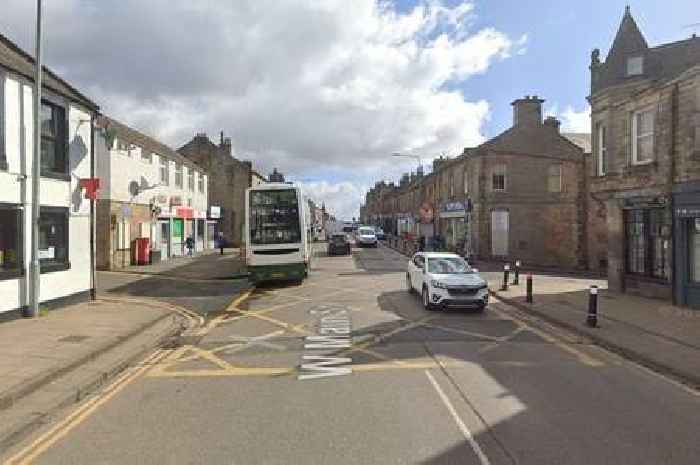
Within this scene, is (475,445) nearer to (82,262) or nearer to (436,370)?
(436,370)

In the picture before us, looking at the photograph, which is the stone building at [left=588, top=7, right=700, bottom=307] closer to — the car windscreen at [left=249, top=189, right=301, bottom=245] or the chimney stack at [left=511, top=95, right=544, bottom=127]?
the car windscreen at [left=249, top=189, right=301, bottom=245]

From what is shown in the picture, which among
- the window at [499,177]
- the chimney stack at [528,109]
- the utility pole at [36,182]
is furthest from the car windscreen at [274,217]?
the chimney stack at [528,109]

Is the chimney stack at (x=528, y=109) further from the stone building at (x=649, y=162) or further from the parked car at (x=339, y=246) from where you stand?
the stone building at (x=649, y=162)

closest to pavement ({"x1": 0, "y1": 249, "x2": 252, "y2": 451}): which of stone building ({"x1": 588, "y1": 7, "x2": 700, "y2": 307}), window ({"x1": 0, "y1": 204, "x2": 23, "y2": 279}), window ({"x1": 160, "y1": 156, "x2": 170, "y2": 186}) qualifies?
window ({"x1": 0, "y1": 204, "x2": 23, "y2": 279})

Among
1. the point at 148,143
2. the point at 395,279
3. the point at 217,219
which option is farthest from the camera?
the point at 217,219

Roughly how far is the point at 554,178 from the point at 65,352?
35873 mm

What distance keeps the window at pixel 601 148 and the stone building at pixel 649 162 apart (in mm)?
35

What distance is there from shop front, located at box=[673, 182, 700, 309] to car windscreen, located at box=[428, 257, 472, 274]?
18.8 ft

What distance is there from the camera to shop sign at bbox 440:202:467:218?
44156 mm

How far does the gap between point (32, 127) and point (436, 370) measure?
11.6 m

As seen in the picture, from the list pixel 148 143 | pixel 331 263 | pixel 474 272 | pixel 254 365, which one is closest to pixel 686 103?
pixel 474 272

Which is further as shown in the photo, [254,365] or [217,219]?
[217,219]

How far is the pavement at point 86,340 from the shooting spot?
7.79 metres

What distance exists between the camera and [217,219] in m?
55.4
